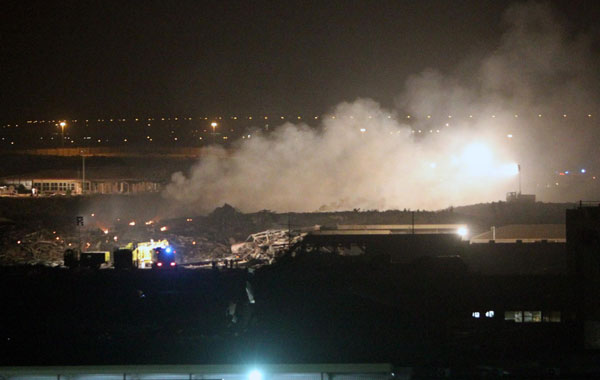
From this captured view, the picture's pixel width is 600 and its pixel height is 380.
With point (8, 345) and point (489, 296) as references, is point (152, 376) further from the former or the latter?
point (489, 296)

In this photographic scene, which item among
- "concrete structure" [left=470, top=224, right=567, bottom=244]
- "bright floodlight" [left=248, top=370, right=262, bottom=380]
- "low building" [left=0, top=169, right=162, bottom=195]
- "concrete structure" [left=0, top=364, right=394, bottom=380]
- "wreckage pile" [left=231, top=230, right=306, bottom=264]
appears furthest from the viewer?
"low building" [left=0, top=169, right=162, bottom=195]

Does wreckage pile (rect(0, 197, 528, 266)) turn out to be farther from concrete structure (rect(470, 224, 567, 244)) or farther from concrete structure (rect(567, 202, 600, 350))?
concrete structure (rect(567, 202, 600, 350))

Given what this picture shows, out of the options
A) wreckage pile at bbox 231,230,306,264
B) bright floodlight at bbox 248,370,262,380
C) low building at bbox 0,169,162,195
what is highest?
low building at bbox 0,169,162,195

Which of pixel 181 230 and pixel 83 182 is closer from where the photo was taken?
pixel 181 230

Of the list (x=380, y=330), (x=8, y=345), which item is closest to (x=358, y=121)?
(x=380, y=330)

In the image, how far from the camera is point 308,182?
3478cm

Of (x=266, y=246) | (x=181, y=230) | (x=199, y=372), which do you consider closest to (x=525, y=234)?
(x=266, y=246)

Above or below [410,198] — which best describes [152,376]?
below

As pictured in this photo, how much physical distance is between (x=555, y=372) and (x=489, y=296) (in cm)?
816

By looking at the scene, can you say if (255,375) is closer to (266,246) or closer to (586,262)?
(586,262)

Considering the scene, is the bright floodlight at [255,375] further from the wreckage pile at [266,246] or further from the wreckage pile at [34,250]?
the wreckage pile at [34,250]

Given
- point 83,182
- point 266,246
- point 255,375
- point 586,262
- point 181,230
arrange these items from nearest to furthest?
point 255,375, point 586,262, point 266,246, point 181,230, point 83,182

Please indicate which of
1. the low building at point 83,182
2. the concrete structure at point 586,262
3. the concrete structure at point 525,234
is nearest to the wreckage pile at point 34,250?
the low building at point 83,182

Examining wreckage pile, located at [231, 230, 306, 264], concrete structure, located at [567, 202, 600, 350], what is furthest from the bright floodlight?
wreckage pile, located at [231, 230, 306, 264]
